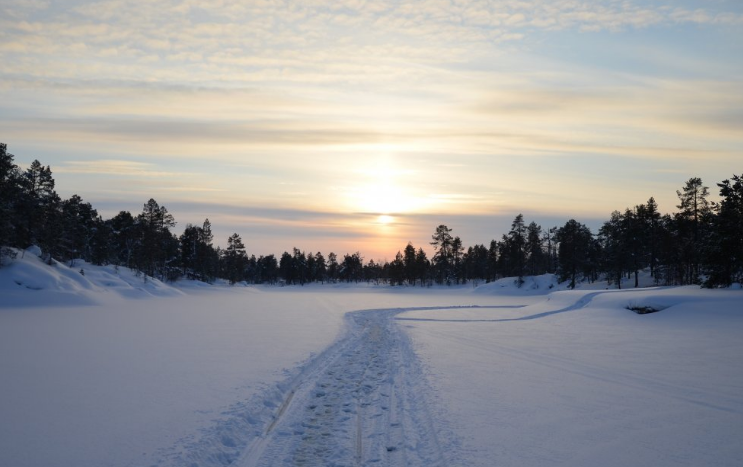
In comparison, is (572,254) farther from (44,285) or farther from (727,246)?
(44,285)

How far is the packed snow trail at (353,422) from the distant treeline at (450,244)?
33.0 metres

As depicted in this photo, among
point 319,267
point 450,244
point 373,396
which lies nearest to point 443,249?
point 450,244

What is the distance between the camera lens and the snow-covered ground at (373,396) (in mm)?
7691

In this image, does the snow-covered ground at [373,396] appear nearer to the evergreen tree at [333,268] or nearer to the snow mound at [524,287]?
the snow mound at [524,287]

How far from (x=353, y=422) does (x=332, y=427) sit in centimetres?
51

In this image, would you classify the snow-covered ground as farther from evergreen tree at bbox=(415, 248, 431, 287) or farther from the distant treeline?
evergreen tree at bbox=(415, 248, 431, 287)

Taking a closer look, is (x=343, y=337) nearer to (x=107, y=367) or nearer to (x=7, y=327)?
(x=107, y=367)

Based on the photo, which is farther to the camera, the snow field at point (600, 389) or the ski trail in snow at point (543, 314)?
the ski trail in snow at point (543, 314)

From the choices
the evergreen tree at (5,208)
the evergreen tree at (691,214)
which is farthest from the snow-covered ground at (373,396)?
the evergreen tree at (691,214)

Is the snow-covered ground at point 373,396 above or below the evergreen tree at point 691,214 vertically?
below

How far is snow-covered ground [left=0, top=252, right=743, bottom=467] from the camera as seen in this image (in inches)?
303

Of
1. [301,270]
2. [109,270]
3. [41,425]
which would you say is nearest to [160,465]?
[41,425]

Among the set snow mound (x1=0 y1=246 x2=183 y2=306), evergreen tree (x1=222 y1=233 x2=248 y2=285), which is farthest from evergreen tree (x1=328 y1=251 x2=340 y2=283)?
snow mound (x1=0 y1=246 x2=183 y2=306)

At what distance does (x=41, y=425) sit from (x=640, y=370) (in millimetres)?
15875
